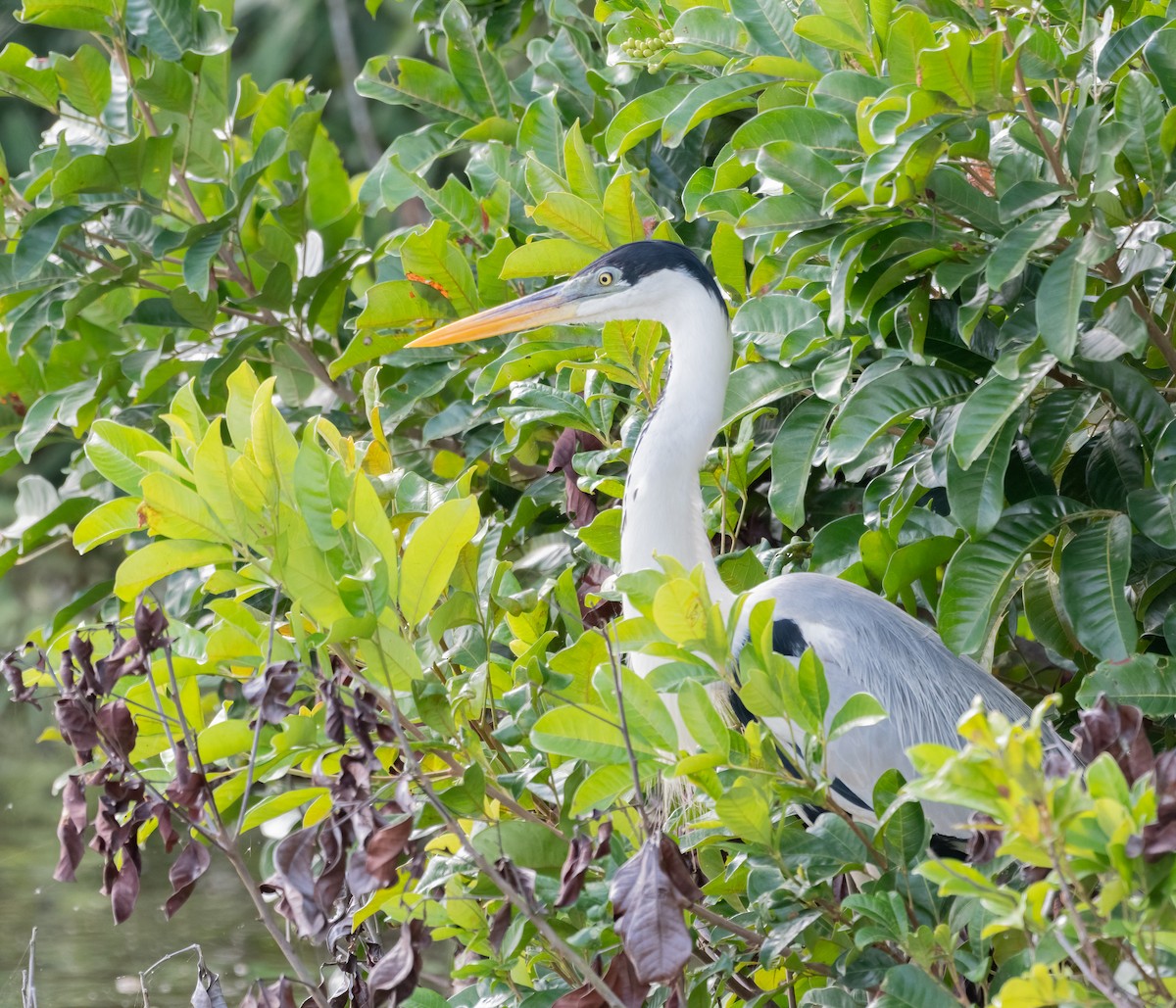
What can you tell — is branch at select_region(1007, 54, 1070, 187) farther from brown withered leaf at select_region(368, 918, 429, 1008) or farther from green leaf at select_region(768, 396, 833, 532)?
brown withered leaf at select_region(368, 918, 429, 1008)

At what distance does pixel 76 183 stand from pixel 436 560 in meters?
1.51

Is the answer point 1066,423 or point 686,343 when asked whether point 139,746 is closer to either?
point 686,343

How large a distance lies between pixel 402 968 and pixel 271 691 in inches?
12.0

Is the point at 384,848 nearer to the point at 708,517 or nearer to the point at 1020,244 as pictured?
the point at 1020,244

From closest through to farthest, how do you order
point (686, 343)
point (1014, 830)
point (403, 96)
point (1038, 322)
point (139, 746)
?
1. point (1014, 830)
2. point (1038, 322)
3. point (139, 746)
4. point (686, 343)
5. point (403, 96)

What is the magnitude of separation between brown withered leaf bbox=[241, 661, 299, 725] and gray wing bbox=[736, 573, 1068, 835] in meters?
0.98

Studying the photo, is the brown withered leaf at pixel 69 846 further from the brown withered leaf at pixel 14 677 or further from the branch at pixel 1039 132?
the branch at pixel 1039 132

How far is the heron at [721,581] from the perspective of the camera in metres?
2.23

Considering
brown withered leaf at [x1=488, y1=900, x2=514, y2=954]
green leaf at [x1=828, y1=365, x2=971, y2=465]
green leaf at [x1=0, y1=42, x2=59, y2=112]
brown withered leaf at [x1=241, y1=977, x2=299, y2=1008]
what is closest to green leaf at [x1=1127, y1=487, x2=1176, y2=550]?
green leaf at [x1=828, y1=365, x2=971, y2=465]

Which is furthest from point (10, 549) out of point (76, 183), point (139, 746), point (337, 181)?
point (139, 746)

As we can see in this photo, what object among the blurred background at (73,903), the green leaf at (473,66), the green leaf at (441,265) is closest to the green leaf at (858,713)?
the blurred background at (73,903)

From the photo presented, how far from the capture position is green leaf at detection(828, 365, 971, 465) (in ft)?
6.25

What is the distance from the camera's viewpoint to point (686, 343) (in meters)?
2.35

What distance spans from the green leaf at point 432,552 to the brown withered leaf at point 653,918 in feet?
1.62
